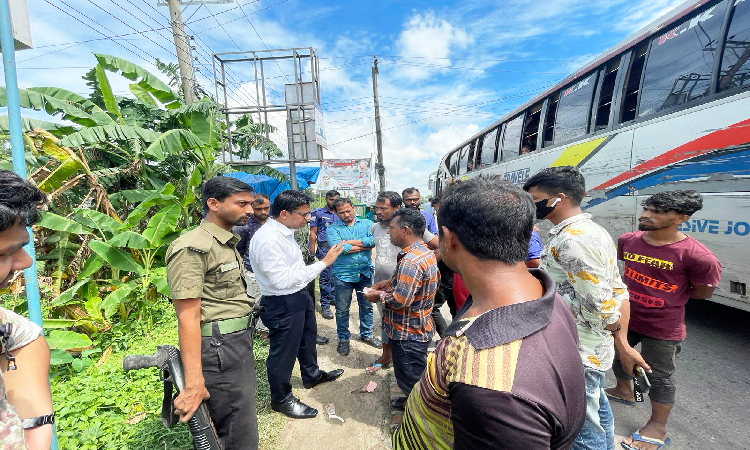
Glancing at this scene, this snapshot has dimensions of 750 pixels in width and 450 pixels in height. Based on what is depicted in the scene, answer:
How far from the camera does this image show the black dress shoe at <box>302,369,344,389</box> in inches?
122

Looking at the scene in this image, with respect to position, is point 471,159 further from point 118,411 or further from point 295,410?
point 118,411

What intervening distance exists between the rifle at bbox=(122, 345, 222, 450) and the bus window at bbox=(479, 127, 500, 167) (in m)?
8.11

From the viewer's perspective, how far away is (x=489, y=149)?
862 centimetres

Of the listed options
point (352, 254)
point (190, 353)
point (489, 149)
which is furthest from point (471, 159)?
point (190, 353)

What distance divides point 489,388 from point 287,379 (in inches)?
94.1

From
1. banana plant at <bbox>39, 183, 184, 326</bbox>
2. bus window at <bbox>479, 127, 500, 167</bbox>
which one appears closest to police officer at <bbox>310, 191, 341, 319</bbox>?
banana plant at <bbox>39, 183, 184, 326</bbox>

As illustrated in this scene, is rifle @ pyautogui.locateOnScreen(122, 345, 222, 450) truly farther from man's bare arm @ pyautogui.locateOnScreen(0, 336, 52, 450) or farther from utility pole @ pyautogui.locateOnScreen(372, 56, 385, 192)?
utility pole @ pyautogui.locateOnScreen(372, 56, 385, 192)

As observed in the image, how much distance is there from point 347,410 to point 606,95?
5337 mm

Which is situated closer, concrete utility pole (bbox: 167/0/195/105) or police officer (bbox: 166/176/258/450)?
police officer (bbox: 166/176/258/450)

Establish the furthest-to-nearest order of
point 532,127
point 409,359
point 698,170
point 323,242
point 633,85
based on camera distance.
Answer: point 532,127 < point 323,242 < point 633,85 < point 698,170 < point 409,359

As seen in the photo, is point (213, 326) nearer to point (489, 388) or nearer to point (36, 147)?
point (489, 388)

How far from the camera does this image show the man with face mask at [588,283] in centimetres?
159

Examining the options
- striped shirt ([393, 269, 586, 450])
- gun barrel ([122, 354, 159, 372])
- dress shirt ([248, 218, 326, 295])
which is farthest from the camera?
dress shirt ([248, 218, 326, 295])

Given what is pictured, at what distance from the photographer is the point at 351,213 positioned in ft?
12.8
